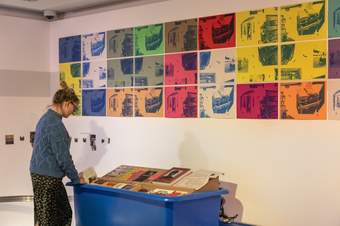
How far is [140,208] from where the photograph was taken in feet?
10.5

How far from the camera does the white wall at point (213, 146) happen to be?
3.33m

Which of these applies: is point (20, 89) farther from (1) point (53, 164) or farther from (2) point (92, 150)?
(1) point (53, 164)

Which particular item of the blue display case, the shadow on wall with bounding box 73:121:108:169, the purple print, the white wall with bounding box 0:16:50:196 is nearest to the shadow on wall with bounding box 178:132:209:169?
the blue display case

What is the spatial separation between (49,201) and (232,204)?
55.4 inches

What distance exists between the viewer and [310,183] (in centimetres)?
335

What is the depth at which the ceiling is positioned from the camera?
4625mm

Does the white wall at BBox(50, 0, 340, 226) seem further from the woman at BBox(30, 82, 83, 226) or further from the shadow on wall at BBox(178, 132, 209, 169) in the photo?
the woman at BBox(30, 82, 83, 226)

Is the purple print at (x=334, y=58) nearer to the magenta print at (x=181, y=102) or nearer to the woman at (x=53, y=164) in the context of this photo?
the magenta print at (x=181, y=102)

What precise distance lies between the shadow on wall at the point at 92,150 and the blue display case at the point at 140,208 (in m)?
1.16

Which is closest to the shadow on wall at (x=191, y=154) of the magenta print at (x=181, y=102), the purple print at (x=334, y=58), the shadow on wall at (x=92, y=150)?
the magenta print at (x=181, y=102)

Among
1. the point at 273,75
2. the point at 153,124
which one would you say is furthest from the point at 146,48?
the point at 273,75

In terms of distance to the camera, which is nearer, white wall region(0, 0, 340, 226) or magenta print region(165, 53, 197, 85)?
white wall region(0, 0, 340, 226)

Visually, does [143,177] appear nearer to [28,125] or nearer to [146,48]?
[146,48]

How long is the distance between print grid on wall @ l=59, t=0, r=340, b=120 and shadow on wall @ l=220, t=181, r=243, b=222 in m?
0.55
